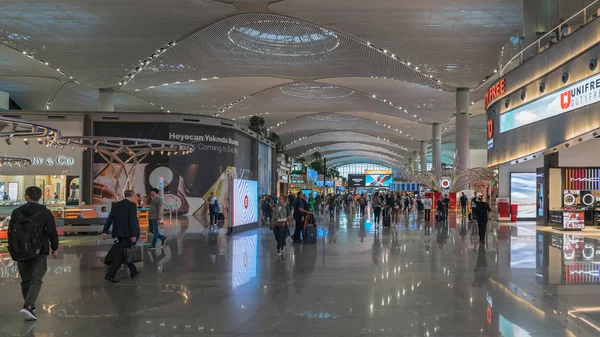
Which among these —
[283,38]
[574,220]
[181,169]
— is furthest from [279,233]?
[283,38]

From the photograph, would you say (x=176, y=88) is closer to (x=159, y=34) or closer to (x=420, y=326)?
(x=159, y=34)

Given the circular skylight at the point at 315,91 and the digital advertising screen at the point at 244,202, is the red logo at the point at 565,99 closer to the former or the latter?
the digital advertising screen at the point at 244,202

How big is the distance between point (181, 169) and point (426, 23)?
14.5 meters

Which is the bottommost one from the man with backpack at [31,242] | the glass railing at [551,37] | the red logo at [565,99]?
the man with backpack at [31,242]

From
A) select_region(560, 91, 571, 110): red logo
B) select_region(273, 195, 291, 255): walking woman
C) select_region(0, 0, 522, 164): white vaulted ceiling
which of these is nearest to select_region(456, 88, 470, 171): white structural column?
select_region(0, 0, 522, 164): white vaulted ceiling

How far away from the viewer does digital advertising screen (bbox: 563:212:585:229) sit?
19500 mm

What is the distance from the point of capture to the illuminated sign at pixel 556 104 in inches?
592

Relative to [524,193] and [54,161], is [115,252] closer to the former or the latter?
[54,161]

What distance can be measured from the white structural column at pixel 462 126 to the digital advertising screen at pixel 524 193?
12.4m

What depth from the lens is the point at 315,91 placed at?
141 ft

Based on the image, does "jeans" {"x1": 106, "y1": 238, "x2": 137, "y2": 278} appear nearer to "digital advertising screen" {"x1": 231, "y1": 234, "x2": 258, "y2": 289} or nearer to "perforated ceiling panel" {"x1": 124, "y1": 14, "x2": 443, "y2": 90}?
"digital advertising screen" {"x1": 231, "y1": 234, "x2": 258, "y2": 289}

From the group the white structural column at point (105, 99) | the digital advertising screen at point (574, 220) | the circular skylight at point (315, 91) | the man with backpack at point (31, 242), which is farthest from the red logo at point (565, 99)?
the white structural column at point (105, 99)

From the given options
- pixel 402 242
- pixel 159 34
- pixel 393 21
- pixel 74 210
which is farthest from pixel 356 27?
pixel 74 210

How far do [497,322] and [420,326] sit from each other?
850 millimetres
